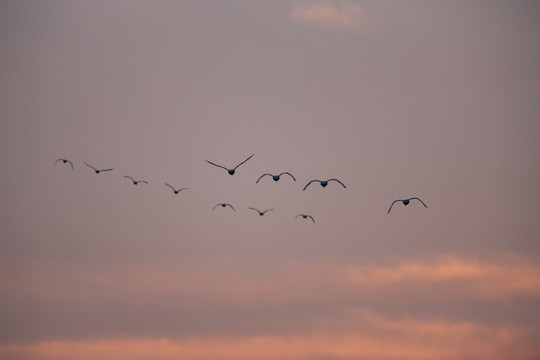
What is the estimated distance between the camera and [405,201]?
10556 cm

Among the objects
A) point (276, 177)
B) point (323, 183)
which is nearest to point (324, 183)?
point (323, 183)

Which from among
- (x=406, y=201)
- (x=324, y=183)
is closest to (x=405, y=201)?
(x=406, y=201)

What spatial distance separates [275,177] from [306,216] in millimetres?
9275

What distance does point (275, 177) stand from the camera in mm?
105062

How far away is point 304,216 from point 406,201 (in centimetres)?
1476

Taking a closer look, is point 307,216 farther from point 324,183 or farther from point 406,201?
point 406,201

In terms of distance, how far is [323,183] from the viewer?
106 meters

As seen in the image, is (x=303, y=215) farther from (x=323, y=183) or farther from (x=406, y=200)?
(x=406, y=200)

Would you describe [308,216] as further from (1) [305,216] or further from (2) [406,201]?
(2) [406,201]

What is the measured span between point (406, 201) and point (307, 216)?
14.7 m

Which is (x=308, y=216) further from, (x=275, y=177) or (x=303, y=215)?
(x=275, y=177)

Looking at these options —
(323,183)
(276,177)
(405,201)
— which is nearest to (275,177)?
(276,177)

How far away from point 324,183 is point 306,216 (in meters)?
7.32

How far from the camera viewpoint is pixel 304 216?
109750mm
